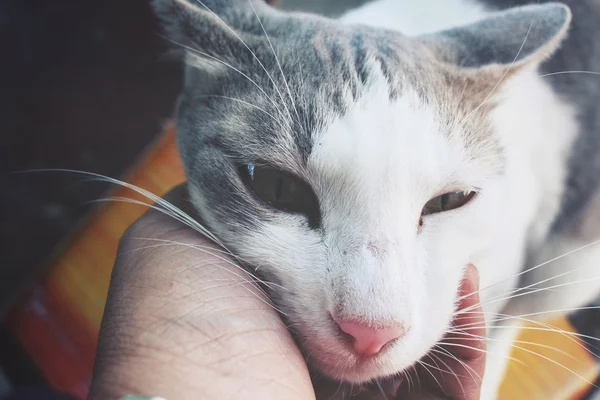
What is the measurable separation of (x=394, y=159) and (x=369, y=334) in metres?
0.11

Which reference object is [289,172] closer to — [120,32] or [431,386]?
[431,386]

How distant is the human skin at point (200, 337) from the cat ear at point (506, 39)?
0.52 ft

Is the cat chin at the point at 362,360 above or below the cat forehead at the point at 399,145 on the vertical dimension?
below

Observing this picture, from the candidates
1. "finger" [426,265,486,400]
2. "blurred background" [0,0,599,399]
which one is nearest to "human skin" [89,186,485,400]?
"finger" [426,265,486,400]

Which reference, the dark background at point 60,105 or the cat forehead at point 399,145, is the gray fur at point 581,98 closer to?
the cat forehead at point 399,145

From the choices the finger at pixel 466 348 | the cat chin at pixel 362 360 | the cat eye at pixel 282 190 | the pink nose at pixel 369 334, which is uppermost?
the cat eye at pixel 282 190

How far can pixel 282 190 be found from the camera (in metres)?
0.38

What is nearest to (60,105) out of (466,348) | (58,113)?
(58,113)

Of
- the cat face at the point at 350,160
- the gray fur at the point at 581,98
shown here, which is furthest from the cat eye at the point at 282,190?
the gray fur at the point at 581,98

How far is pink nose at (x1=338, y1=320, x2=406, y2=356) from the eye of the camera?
34 cm

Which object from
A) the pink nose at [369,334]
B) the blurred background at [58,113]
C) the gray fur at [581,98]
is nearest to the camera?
the pink nose at [369,334]

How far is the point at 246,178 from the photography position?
39 centimetres

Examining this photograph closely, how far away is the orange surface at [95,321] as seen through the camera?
0.43 m

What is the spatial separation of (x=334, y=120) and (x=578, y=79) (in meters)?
0.23
